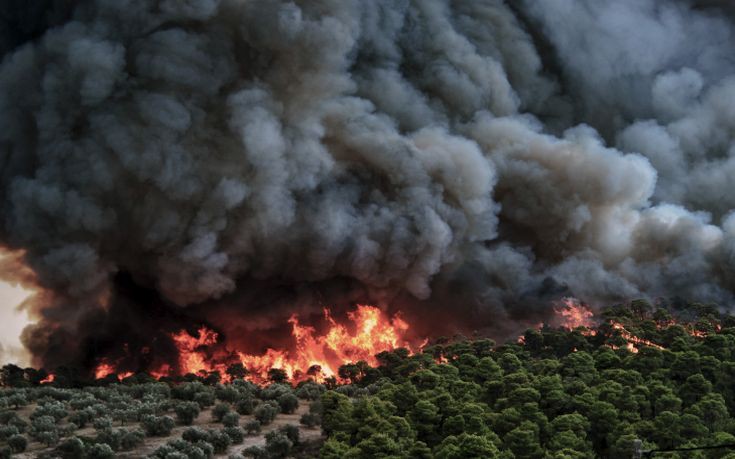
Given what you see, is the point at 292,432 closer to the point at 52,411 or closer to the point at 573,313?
the point at 52,411

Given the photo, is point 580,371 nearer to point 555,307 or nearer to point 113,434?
point 555,307

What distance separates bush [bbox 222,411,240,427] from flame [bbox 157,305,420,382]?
591 inches

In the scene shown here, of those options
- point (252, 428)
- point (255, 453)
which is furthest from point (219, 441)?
point (252, 428)

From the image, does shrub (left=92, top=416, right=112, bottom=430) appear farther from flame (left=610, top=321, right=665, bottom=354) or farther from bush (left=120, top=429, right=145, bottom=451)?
flame (left=610, top=321, right=665, bottom=354)

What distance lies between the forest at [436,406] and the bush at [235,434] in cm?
9

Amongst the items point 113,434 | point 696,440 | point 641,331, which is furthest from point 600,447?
point 113,434

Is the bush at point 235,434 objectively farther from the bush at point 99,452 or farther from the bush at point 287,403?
the bush at point 287,403

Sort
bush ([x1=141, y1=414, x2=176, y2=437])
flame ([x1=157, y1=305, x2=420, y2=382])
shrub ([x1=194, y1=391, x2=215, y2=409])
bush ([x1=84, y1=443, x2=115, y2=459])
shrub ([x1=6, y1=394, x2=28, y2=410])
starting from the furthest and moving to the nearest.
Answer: flame ([x1=157, y1=305, x2=420, y2=382]) → shrub ([x1=194, y1=391, x2=215, y2=409]) → shrub ([x1=6, y1=394, x2=28, y2=410]) → bush ([x1=141, y1=414, x2=176, y2=437]) → bush ([x1=84, y1=443, x2=115, y2=459])

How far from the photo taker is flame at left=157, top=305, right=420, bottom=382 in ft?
209

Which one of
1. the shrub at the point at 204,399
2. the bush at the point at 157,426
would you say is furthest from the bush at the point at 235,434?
the shrub at the point at 204,399

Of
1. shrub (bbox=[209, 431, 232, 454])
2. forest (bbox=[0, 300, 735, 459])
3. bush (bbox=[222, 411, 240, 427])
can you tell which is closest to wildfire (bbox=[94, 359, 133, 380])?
forest (bbox=[0, 300, 735, 459])

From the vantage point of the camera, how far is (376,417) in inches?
1751

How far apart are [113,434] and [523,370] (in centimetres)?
2017

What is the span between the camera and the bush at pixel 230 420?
46500mm
